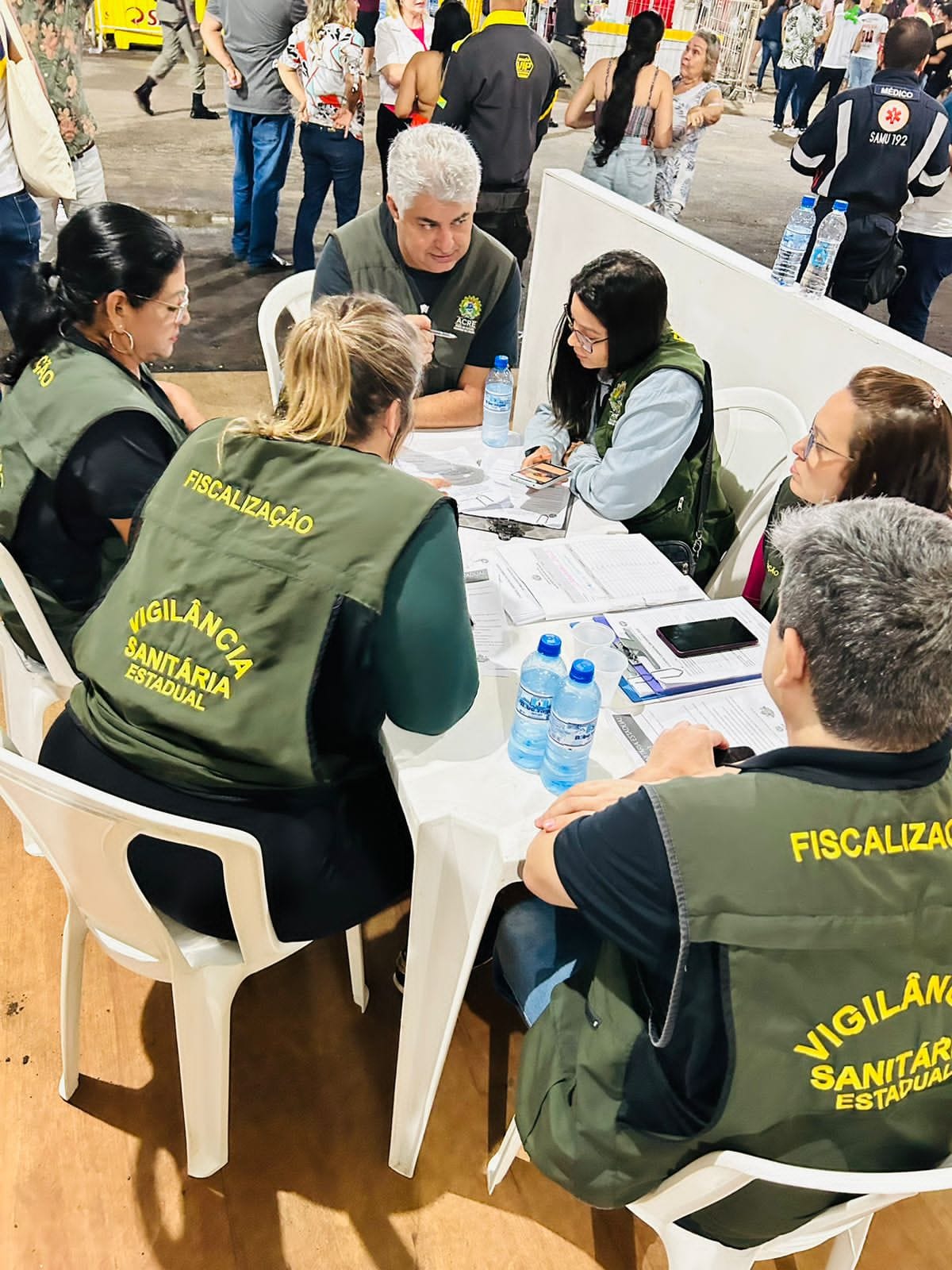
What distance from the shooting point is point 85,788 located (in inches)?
44.3

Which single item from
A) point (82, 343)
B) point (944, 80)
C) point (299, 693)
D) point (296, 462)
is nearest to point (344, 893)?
point (299, 693)

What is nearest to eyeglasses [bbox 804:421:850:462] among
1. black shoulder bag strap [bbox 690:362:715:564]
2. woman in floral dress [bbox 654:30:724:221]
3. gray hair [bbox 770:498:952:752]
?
black shoulder bag strap [bbox 690:362:715:564]

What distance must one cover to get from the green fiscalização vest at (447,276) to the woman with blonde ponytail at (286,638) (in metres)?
1.28

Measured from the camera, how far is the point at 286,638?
Result: 4.05 ft

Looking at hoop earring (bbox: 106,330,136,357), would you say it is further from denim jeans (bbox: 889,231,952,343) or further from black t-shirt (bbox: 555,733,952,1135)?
denim jeans (bbox: 889,231,952,343)

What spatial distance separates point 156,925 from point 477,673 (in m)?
0.57

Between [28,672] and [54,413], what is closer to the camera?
[54,413]

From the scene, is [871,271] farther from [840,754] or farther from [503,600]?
[840,754]

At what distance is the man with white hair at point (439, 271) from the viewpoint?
2.42m

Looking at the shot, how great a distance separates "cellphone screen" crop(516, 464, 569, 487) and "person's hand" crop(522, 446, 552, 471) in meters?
0.03

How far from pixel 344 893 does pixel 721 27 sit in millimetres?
15681

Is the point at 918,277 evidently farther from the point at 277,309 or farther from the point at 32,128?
the point at 32,128

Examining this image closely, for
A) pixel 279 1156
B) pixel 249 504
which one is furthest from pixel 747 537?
pixel 279 1156

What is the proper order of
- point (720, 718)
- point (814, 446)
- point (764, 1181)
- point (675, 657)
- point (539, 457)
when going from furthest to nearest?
1. point (539, 457)
2. point (814, 446)
3. point (675, 657)
4. point (720, 718)
5. point (764, 1181)
